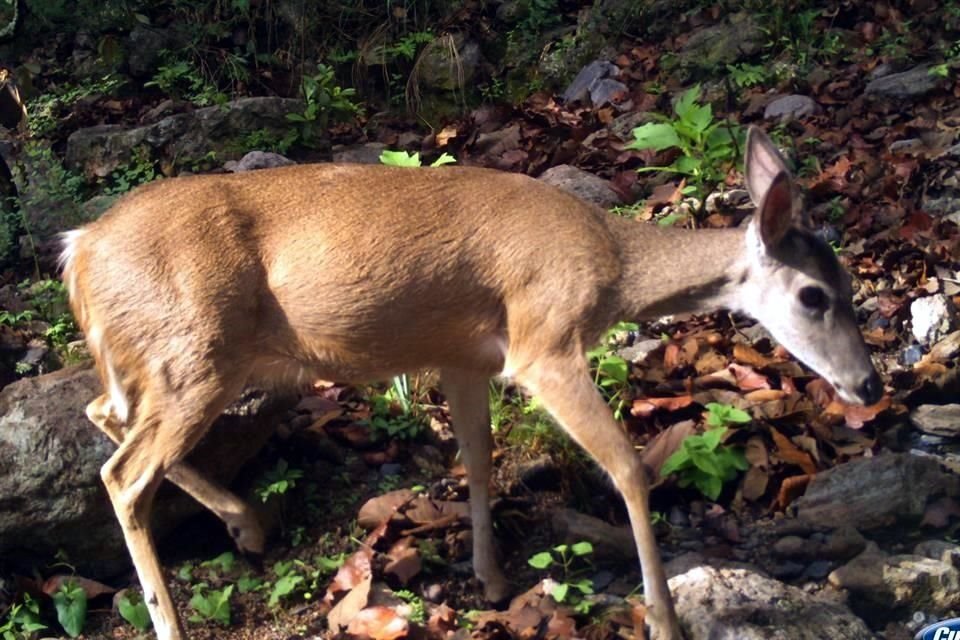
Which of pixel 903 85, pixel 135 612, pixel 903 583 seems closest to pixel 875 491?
pixel 903 583

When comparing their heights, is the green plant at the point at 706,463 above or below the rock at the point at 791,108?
above

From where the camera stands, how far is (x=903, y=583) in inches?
187

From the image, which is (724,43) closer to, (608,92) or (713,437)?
(608,92)

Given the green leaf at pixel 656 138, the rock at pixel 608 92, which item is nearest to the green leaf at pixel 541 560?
the green leaf at pixel 656 138

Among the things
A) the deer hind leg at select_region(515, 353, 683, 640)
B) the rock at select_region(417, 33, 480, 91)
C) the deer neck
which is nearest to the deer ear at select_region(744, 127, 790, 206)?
the deer neck

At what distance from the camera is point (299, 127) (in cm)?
901

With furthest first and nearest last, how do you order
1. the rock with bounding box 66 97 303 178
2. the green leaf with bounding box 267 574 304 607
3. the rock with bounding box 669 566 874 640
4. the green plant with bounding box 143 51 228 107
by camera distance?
the green plant with bounding box 143 51 228 107 → the rock with bounding box 66 97 303 178 → the green leaf with bounding box 267 574 304 607 → the rock with bounding box 669 566 874 640

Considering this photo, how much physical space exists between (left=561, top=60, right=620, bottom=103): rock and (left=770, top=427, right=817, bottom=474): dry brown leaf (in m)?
4.49

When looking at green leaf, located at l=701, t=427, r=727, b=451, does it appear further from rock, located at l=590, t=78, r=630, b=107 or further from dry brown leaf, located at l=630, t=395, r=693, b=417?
rock, located at l=590, t=78, r=630, b=107

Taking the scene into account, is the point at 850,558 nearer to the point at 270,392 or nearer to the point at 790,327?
the point at 790,327

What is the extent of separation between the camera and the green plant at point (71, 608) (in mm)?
4902

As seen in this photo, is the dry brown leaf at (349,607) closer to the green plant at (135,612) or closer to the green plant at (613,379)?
the green plant at (135,612)

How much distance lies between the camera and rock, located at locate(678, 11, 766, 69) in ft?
31.4

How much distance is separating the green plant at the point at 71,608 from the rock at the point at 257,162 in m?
3.69
